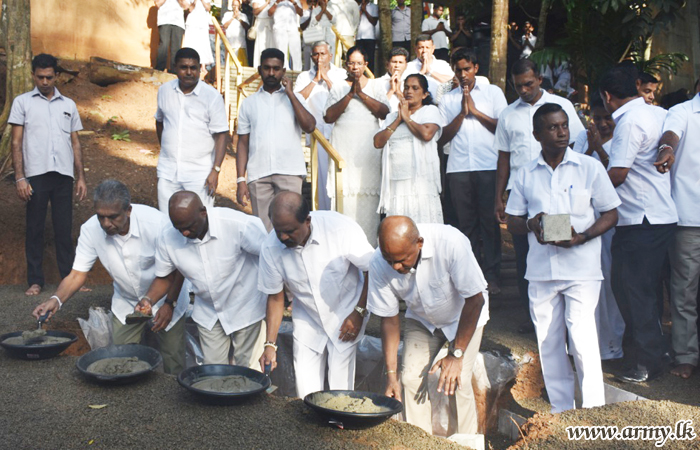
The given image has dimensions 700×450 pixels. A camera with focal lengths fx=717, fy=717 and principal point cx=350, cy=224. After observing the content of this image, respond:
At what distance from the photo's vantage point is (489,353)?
5973mm

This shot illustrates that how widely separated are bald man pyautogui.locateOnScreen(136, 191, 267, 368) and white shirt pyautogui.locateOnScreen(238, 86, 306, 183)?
1.36m

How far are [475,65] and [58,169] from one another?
13.6ft

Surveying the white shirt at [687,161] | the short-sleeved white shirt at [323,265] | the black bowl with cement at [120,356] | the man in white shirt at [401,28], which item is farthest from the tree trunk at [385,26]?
the black bowl with cement at [120,356]

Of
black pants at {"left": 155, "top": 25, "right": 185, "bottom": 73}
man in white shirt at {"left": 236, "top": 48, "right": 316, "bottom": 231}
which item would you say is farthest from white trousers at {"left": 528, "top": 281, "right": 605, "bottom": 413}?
black pants at {"left": 155, "top": 25, "right": 185, "bottom": 73}

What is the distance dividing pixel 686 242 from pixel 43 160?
19.0 ft

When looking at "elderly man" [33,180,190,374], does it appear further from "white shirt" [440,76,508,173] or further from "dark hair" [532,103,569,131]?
"white shirt" [440,76,508,173]

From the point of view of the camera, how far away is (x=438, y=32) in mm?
11445

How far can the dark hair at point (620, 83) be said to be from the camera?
5.29 m

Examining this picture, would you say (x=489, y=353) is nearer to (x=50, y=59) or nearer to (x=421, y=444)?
(x=421, y=444)

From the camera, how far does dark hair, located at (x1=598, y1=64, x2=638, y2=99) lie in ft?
17.4

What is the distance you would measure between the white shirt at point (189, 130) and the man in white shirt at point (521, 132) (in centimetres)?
257

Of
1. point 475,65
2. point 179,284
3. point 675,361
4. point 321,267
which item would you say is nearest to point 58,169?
point 179,284

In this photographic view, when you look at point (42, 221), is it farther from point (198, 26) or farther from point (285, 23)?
point (198, 26)

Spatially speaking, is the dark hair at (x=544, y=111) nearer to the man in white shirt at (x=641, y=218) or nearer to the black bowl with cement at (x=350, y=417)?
the man in white shirt at (x=641, y=218)
